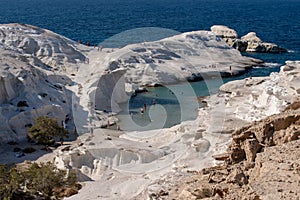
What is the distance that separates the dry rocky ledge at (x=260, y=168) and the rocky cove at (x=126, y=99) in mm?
56

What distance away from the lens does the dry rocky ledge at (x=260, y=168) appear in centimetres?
1138

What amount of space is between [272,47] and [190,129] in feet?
191

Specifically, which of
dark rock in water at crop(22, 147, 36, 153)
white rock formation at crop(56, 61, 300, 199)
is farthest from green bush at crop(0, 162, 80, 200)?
dark rock in water at crop(22, 147, 36, 153)

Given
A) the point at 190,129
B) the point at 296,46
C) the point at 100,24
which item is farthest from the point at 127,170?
the point at 100,24

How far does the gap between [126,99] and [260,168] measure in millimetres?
46032

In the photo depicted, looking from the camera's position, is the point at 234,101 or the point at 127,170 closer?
the point at 127,170

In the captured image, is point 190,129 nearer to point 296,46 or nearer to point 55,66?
point 55,66

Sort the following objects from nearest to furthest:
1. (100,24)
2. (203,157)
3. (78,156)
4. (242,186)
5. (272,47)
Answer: (242,186), (203,157), (78,156), (272,47), (100,24)

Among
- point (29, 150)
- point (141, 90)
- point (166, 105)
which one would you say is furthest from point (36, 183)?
point (141, 90)

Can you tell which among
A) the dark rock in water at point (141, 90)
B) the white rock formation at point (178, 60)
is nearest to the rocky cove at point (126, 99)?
the white rock formation at point (178, 60)

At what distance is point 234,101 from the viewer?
53.6 m

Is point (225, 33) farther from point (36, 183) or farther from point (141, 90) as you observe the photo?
point (36, 183)

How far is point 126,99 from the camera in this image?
2312 inches

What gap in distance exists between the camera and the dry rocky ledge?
11.4 meters
